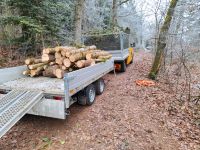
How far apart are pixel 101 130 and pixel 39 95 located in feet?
5.45

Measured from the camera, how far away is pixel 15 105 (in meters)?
4.40

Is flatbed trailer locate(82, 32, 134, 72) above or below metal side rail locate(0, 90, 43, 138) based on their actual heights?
above

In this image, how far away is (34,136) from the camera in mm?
4789

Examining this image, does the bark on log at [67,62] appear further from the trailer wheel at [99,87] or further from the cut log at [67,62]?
the trailer wheel at [99,87]

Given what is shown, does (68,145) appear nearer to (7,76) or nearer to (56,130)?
(56,130)

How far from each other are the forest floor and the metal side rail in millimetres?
797

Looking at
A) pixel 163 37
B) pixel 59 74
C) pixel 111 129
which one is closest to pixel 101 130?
pixel 111 129

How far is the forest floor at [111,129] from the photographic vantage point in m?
4.55

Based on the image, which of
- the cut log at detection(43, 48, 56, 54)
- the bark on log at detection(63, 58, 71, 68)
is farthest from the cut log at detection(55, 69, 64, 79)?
the cut log at detection(43, 48, 56, 54)

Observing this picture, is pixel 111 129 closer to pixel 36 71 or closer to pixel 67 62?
pixel 67 62

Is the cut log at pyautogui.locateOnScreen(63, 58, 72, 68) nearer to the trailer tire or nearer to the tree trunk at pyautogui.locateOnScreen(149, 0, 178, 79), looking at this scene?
the trailer tire

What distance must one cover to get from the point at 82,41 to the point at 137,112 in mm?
6316

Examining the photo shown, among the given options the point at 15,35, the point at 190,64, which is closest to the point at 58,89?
the point at 15,35

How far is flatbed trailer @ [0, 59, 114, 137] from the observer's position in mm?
4243
